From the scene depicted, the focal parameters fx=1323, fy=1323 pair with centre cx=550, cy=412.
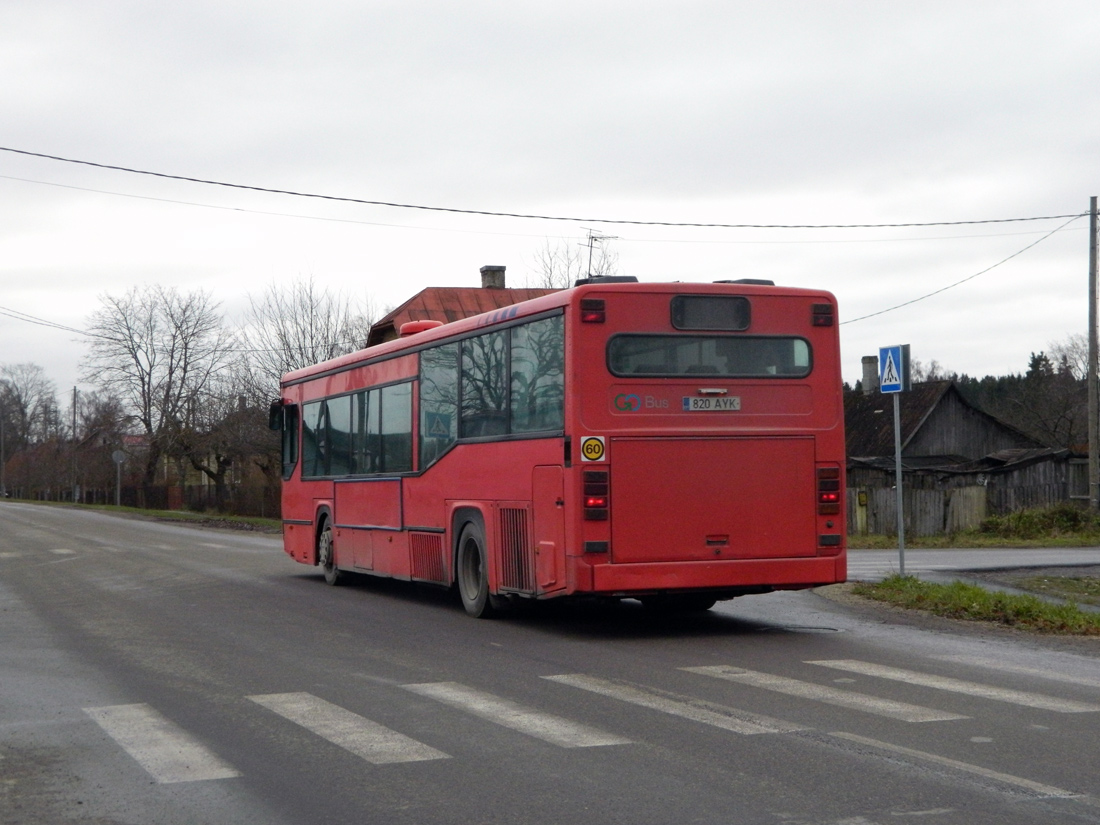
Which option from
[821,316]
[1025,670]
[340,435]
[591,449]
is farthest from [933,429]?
[1025,670]

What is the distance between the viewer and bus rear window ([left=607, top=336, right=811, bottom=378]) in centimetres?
1153

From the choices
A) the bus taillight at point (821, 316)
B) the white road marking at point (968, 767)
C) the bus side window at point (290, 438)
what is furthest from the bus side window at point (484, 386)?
the bus side window at point (290, 438)

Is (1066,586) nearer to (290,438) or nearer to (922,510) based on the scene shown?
(290,438)

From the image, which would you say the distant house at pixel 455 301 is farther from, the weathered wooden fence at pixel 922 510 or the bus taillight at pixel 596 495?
the bus taillight at pixel 596 495

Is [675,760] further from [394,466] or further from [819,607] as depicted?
[394,466]

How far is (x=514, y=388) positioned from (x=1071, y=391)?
227 feet

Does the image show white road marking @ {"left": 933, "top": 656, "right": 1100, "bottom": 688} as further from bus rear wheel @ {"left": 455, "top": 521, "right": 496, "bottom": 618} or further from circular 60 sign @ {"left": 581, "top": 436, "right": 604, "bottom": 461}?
bus rear wheel @ {"left": 455, "top": 521, "right": 496, "bottom": 618}

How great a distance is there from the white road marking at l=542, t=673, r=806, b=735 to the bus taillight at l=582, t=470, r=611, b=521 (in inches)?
85.1

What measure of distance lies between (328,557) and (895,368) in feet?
26.6

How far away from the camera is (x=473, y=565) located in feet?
44.4

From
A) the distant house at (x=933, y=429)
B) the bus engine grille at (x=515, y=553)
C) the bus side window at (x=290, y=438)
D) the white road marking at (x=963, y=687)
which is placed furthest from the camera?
the distant house at (x=933, y=429)

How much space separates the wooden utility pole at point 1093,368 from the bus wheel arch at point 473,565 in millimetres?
21920

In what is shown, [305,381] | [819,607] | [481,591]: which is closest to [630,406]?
[481,591]

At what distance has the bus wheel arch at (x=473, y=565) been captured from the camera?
1309cm
